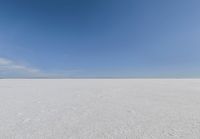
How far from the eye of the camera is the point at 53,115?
3.23m

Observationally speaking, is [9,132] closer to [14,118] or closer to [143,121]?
[14,118]

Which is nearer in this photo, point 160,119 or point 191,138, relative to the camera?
point 191,138

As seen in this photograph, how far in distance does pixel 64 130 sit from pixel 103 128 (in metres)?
0.74

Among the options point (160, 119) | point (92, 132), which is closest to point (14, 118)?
point (92, 132)

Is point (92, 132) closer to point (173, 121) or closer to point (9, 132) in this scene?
point (9, 132)

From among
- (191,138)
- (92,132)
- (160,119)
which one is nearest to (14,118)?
(92,132)

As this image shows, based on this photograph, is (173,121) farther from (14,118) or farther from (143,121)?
(14,118)

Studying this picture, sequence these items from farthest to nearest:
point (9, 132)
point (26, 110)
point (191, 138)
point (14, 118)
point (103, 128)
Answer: point (26, 110) → point (14, 118) → point (103, 128) → point (9, 132) → point (191, 138)

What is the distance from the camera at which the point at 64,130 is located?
7.89ft

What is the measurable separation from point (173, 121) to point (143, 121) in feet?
2.14

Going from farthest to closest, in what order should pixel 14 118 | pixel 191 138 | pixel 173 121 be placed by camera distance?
pixel 14 118, pixel 173 121, pixel 191 138

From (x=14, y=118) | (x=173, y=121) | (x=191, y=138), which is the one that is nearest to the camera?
(x=191, y=138)

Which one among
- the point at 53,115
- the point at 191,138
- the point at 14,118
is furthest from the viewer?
the point at 53,115

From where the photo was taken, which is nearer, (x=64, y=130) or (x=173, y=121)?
(x=64, y=130)
